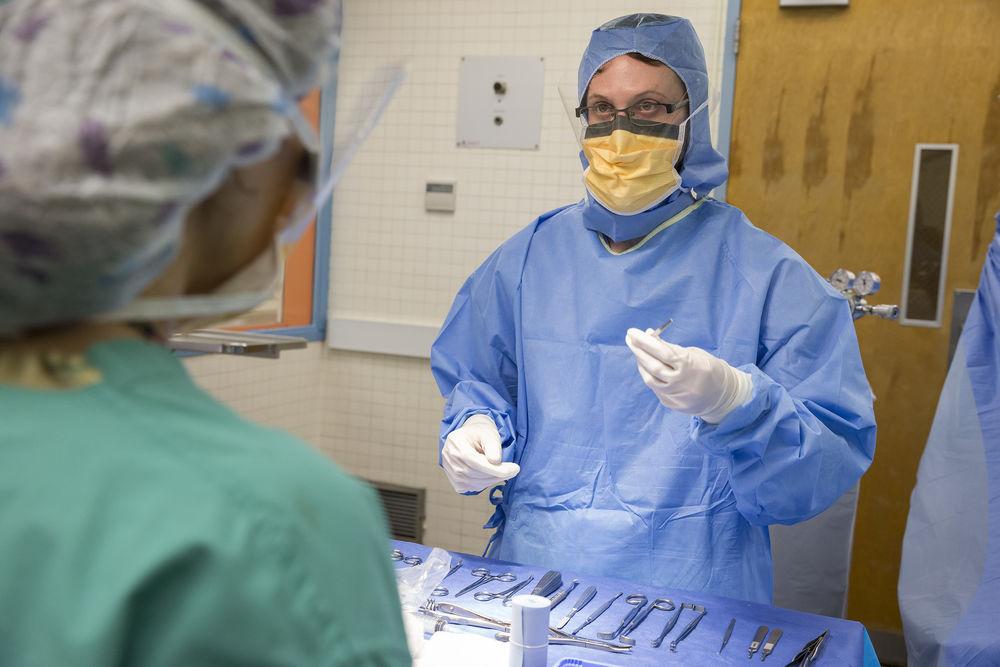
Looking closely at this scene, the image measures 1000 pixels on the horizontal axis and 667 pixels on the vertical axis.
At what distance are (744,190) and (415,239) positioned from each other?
133 centimetres

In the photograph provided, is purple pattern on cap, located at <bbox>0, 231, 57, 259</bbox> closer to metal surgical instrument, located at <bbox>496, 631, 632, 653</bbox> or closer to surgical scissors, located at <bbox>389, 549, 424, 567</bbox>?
metal surgical instrument, located at <bbox>496, 631, 632, 653</bbox>

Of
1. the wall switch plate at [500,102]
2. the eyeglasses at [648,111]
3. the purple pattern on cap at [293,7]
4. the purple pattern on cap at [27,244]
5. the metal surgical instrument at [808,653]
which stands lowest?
the metal surgical instrument at [808,653]

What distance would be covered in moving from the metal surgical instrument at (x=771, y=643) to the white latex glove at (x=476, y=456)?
591 millimetres

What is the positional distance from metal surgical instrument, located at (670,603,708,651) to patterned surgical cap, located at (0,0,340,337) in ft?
3.95

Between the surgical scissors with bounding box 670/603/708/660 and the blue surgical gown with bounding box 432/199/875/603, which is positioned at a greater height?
the blue surgical gown with bounding box 432/199/875/603

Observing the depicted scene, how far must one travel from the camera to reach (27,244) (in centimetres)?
53

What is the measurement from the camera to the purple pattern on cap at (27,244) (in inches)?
20.7

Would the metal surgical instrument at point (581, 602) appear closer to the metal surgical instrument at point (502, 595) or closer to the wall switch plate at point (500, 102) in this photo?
the metal surgical instrument at point (502, 595)

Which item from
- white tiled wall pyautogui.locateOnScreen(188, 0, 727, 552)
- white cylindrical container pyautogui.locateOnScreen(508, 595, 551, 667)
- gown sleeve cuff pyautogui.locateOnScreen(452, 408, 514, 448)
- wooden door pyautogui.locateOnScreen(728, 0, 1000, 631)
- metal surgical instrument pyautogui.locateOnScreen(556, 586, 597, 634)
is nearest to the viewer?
white cylindrical container pyautogui.locateOnScreen(508, 595, 551, 667)

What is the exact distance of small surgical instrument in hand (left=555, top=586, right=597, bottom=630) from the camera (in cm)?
156

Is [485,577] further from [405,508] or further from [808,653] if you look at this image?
[405,508]

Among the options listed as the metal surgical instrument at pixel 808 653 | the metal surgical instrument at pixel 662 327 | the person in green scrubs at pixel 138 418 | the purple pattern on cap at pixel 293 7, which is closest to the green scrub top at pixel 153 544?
the person in green scrubs at pixel 138 418

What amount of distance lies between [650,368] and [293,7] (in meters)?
1.22

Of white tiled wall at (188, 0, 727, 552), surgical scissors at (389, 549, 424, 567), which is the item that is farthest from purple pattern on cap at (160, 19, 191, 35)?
white tiled wall at (188, 0, 727, 552)
